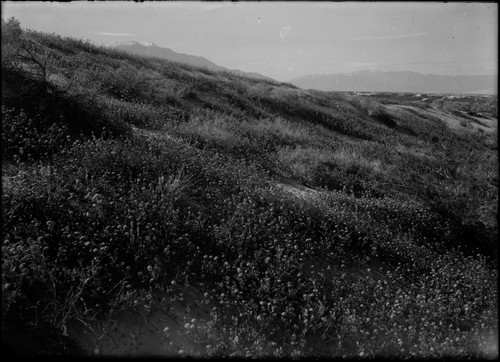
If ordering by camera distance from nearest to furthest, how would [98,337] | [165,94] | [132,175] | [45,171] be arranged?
[98,337] < [45,171] < [132,175] < [165,94]

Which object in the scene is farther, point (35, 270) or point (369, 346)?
point (369, 346)

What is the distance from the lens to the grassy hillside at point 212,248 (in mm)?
4445

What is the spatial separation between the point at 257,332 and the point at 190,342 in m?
0.86

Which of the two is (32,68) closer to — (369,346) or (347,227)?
(347,227)

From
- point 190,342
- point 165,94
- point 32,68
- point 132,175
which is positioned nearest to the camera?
point 190,342

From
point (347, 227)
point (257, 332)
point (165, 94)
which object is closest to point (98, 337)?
point (257, 332)

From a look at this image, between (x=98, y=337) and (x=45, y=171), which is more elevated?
(x=45, y=171)

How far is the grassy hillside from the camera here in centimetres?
445

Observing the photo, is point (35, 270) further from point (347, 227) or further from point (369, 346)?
point (347, 227)

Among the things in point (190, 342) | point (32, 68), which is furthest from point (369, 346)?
point (32, 68)

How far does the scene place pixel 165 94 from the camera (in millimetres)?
17875

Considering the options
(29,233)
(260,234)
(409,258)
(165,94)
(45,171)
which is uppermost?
(165,94)

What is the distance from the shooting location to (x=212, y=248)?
6.22m

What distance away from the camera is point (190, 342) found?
4.41 m
